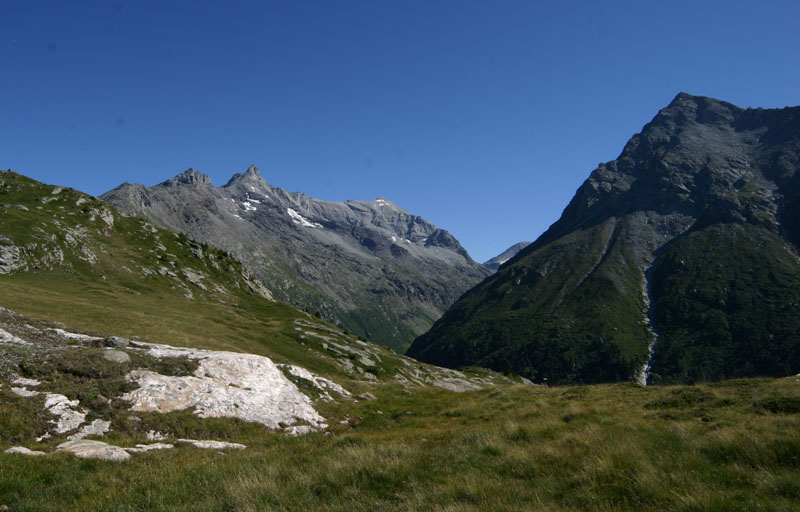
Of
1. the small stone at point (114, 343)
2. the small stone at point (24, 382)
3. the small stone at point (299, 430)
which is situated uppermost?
the small stone at point (114, 343)

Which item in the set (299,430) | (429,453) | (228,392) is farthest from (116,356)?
(429,453)

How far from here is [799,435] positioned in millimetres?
10391

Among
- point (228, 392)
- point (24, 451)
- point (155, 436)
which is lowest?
point (155, 436)

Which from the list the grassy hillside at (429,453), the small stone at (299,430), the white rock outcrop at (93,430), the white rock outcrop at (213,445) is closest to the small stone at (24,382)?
the grassy hillside at (429,453)

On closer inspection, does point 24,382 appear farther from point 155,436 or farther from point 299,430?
point 299,430

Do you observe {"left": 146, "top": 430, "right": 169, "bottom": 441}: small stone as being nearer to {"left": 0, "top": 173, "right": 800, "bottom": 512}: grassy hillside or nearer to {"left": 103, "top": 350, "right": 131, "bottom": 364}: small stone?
{"left": 0, "top": 173, "right": 800, "bottom": 512}: grassy hillside

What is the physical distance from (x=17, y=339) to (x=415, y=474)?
79.7 ft

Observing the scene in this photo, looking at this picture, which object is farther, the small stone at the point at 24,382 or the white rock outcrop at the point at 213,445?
the small stone at the point at 24,382

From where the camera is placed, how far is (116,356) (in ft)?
68.5

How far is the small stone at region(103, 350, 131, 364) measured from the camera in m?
20.4

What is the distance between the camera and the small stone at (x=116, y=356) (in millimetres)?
20422

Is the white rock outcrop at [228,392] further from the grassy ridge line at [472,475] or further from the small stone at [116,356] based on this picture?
the grassy ridge line at [472,475]

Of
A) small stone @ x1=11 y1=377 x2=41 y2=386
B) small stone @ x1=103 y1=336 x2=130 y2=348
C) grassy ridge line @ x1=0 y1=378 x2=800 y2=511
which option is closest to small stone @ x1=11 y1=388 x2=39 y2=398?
small stone @ x1=11 y1=377 x2=41 y2=386

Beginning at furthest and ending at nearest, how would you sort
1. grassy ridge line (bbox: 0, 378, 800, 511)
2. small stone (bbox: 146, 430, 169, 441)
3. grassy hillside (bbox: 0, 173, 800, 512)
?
small stone (bbox: 146, 430, 169, 441) → grassy hillside (bbox: 0, 173, 800, 512) → grassy ridge line (bbox: 0, 378, 800, 511)
